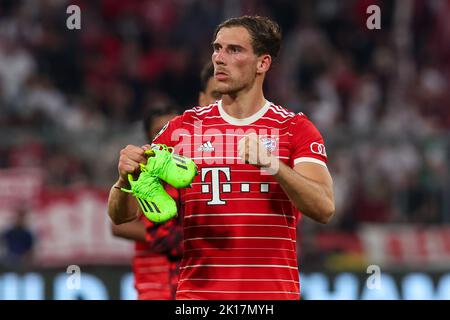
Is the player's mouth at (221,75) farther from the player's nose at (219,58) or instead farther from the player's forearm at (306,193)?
the player's forearm at (306,193)

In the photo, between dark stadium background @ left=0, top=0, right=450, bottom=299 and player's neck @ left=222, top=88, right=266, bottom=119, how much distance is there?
4.92 m

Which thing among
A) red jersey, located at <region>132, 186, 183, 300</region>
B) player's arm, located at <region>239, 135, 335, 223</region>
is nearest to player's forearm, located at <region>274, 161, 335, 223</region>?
player's arm, located at <region>239, 135, 335, 223</region>

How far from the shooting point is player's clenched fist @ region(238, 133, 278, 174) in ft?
15.8

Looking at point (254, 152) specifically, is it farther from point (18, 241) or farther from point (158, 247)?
point (18, 241)

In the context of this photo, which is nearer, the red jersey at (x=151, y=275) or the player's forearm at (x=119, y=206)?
the player's forearm at (x=119, y=206)

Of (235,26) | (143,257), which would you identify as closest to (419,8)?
(143,257)

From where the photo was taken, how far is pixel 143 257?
7.18 meters

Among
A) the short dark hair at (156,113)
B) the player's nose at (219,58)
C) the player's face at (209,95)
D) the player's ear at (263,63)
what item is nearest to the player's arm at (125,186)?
the player's nose at (219,58)

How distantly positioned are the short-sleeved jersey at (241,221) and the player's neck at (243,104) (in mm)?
74

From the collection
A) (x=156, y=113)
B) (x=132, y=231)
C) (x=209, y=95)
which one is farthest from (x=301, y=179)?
(x=156, y=113)

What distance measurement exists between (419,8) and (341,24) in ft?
4.51

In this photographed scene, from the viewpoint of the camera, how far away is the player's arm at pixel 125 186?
5.06m

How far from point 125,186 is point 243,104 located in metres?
0.74

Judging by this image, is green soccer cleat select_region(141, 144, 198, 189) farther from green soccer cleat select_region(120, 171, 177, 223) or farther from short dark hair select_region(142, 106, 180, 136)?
short dark hair select_region(142, 106, 180, 136)
